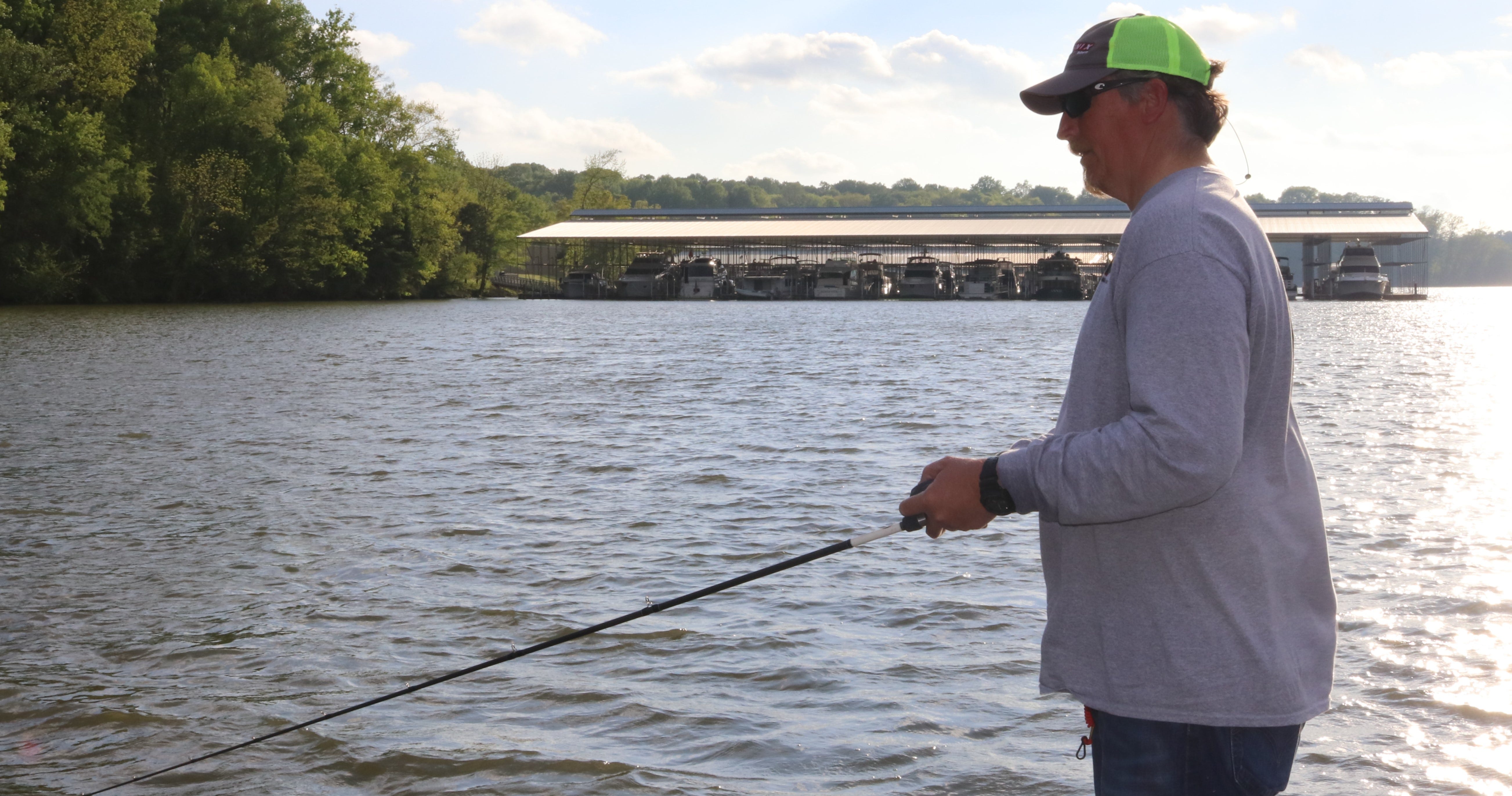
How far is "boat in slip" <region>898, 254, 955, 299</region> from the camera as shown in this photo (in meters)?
89.0

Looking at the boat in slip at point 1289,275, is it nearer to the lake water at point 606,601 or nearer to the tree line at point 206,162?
the tree line at point 206,162

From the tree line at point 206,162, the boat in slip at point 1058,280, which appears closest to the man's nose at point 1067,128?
the tree line at point 206,162

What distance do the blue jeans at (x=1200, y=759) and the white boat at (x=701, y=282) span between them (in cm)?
8893

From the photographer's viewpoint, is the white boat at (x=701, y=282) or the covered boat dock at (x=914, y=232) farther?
the white boat at (x=701, y=282)

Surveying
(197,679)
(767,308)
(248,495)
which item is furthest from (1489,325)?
(197,679)

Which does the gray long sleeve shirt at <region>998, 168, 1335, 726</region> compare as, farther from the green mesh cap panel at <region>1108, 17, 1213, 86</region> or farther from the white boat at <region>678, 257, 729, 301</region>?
the white boat at <region>678, 257, 729, 301</region>

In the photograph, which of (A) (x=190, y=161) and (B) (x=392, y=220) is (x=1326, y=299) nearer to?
(B) (x=392, y=220)

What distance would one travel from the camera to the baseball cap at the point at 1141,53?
87.4 inches

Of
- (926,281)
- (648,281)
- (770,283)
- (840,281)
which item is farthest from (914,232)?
(648,281)

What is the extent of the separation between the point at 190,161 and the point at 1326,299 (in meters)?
67.1

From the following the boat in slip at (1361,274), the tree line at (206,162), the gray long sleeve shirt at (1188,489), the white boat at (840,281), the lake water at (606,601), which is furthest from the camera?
the white boat at (840,281)

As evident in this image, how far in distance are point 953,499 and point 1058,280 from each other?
3406 inches

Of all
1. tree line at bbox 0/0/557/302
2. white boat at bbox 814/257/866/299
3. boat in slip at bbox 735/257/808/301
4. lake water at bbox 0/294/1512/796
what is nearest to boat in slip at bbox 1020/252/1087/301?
white boat at bbox 814/257/866/299

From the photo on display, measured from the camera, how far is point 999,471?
7.52 feet
